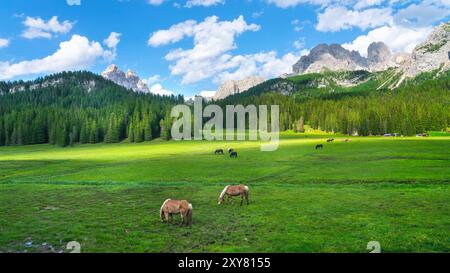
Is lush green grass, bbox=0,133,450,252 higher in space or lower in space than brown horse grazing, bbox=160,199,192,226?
lower

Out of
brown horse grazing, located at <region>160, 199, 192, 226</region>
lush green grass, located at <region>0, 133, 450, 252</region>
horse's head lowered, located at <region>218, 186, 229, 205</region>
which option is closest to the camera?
lush green grass, located at <region>0, 133, 450, 252</region>

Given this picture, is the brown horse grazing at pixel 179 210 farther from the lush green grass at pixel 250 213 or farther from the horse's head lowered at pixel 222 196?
the horse's head lowered at pixel 222 196

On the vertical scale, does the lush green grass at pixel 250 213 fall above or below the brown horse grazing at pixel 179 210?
below

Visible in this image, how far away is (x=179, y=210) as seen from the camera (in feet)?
72.1

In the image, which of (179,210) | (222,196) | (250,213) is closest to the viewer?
(179,210)

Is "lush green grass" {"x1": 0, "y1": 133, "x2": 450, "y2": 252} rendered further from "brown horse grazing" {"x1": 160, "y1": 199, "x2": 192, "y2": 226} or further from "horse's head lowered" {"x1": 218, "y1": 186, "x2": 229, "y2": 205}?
"horse's head lowered" {"x1": 218, "y1": 186, "x2": 229, "y2": 205}

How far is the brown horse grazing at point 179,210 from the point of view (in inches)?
851

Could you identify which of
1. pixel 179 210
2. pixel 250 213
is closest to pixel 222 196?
pixel 250 213

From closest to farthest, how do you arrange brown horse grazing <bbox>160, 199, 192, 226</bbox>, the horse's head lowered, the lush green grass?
the lush green grass → brown horse grazing <bbox>160, 199, 192, 226</bbox> → the horse's head lowered

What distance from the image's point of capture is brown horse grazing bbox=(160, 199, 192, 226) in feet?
70.9

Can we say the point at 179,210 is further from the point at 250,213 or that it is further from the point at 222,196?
the point at 222,196

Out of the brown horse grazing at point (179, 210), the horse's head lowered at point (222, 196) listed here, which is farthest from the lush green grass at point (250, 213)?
the horse's head lowered at point (222, 196)

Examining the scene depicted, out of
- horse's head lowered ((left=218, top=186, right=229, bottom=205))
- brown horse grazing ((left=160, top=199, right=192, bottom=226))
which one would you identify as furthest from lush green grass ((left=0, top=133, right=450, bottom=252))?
horse's head lowered ((left=218, top=186, right=229, bottom=205))
